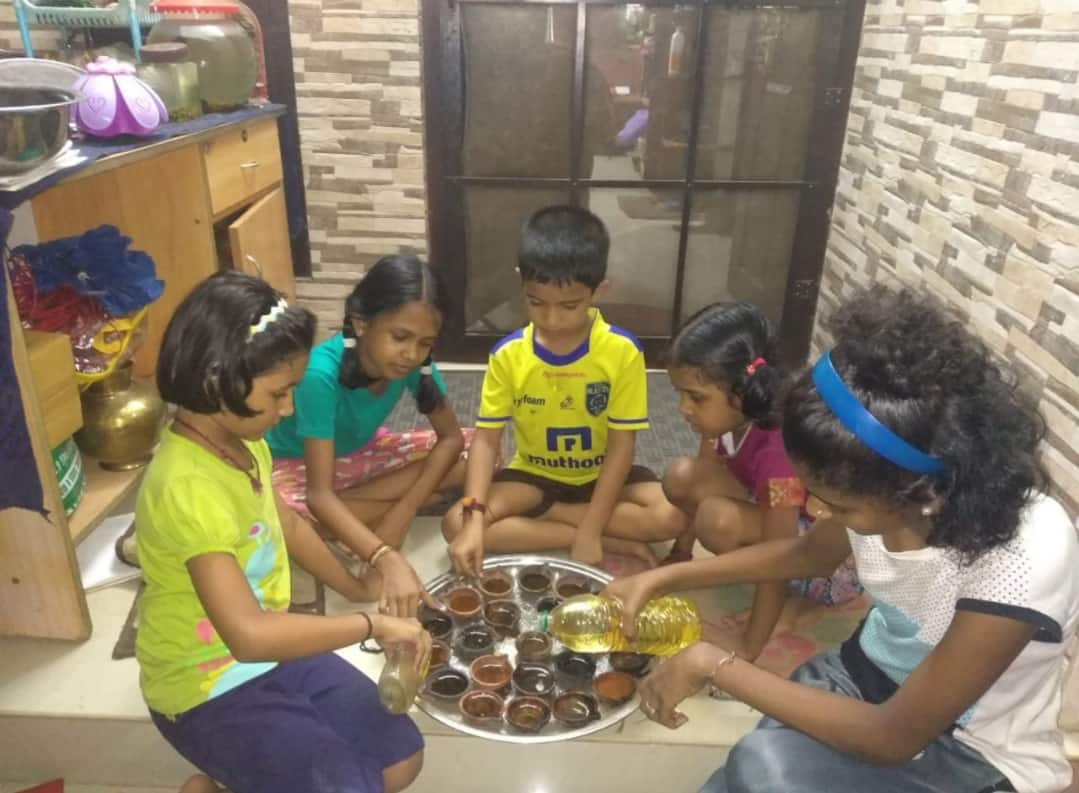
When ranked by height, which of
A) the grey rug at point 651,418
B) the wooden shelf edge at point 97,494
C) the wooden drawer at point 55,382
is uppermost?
the wooden drawer at point 55,382

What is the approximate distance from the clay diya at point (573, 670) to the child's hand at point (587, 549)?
0.71 ft

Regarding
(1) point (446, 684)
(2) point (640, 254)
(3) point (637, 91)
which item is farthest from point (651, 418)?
(1) point (446, 684)

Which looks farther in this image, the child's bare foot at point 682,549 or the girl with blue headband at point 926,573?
the child's bare foot at point 682,549

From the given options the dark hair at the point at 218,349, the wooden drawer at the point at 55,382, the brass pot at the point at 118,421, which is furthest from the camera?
the brass pot at the point at 118,421

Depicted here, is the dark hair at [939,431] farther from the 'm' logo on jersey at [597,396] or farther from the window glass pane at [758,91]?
the window glass pane at [758,91]

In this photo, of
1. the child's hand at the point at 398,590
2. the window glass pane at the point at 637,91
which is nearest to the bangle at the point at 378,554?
the child's hand at the point at 398,590

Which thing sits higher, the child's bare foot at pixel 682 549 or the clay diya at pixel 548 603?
the clay diya at pixel 548 603

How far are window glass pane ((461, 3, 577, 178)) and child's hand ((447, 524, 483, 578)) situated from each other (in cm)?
134

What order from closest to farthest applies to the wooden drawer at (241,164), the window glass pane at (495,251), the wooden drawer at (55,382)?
the wooden drawer at (55,382) < the wooden drawer at (241,164) < the window glass pane at (495,251)

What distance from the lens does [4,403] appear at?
3.21ft

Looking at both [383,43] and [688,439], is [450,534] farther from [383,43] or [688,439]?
[383,43]

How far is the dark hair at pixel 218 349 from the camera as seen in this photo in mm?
845

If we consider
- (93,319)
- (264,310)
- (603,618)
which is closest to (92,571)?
(93,319)

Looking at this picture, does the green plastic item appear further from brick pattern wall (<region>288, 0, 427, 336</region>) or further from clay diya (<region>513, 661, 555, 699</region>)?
brick pattern wall (<region>288, 0, 427, 336</region>)
